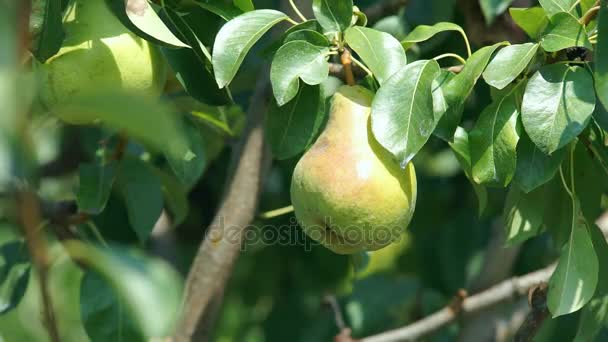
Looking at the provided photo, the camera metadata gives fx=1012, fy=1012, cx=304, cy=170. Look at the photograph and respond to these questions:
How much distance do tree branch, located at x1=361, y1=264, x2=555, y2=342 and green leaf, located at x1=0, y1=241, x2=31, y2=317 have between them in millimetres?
580

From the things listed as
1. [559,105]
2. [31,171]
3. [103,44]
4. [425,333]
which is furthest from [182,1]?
[425,333]

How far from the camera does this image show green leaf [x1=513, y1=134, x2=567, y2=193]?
3.77 feet

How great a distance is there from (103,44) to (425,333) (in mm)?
827

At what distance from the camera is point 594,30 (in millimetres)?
1174

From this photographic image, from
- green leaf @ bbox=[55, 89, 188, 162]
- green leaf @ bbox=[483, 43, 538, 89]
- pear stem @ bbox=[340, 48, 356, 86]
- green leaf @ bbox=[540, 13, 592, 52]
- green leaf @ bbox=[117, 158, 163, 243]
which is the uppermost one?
green leaf @ bbox=[55, 89, 188, 162]

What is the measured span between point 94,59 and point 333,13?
0.29 metres

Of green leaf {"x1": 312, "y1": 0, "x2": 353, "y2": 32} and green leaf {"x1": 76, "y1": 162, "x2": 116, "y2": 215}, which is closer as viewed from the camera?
green leaf {"x1": 312, "y1": 0, "x2": 353, "y2": 32}

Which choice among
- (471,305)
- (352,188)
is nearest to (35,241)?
(352,188)

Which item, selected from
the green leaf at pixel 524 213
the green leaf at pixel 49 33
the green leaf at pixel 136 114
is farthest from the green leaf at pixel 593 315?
the green leaf at pixel 136 114

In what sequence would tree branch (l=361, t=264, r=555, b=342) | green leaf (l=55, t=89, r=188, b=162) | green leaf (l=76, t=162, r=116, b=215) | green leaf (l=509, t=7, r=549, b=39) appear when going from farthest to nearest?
tree branch (l=361, t=264, r=555, b=342)
green leaf (l=76, t=162, r=116, b=215)
green leaf (l=509, t=7, r=549, b=39)
green leaf (l=55, t=89, r=188, b=162)

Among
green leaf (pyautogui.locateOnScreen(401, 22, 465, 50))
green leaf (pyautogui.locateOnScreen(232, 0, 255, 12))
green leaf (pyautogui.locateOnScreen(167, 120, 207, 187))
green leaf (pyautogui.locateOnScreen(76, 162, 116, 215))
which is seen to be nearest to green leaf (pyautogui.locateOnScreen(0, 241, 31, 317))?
green leaf (pyautogui.locateOnScreen(76, 162, 116, 215))

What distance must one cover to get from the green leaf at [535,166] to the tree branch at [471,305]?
594 mm

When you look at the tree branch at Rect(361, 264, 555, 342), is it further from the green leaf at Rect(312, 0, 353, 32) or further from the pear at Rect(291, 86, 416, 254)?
the green leaf at Rect(312, 0, 353, 32)

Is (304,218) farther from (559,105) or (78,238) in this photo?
(78,238)
